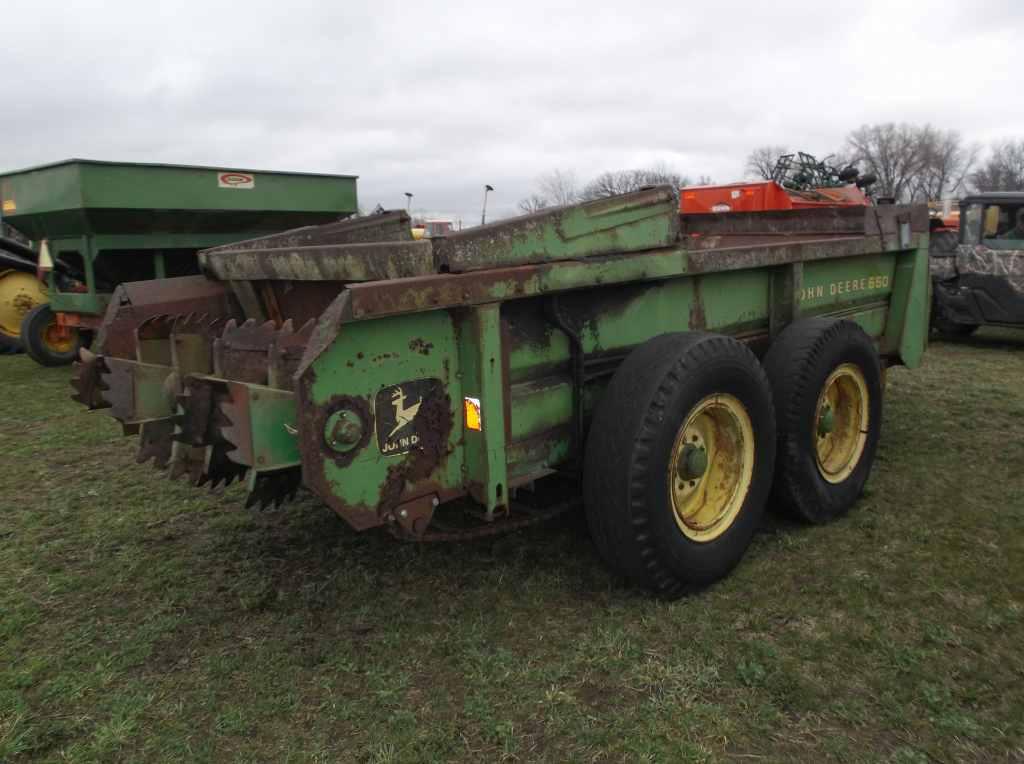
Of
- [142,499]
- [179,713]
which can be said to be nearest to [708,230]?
[142,499]

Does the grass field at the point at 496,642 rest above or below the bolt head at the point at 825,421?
below

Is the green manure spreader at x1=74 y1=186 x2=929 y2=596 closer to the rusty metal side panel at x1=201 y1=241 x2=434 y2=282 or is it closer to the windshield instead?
the rusty metal side panel at x1=201 y1=241 x2=434 y2=282

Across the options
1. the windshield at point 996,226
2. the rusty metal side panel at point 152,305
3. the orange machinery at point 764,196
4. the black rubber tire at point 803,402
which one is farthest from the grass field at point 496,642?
the windshield at point 996,226

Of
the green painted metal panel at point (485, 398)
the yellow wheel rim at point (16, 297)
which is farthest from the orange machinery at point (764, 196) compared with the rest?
the yellow wheel rim at point (16, 297)

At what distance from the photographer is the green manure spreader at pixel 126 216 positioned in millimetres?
7055

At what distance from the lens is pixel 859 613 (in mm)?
2889

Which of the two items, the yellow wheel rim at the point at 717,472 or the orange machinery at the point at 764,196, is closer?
the yellow wheel rim at the point at 717,472

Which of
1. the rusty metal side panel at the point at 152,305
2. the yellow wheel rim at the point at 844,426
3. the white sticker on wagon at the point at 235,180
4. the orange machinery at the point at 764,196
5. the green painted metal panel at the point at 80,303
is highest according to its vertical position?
the white sticker on wagon at the point at 235,180

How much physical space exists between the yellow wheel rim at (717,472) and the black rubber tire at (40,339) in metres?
7.56

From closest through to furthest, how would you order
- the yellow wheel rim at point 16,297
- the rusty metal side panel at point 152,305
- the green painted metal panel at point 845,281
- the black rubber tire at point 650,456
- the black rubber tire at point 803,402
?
the black rubber tire at point 650,456 → the rusty metal side panel at point 152,305 → the black rubber tire at point 803,402 → the green painted metal panel at point 845,281 → the yellow wheel rim at point 16,297

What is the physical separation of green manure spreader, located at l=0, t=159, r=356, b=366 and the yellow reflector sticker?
568 centimetres

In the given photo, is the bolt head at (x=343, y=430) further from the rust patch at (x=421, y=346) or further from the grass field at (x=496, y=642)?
the grass field at (x=496, y=642)

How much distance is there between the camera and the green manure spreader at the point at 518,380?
95.7 inches

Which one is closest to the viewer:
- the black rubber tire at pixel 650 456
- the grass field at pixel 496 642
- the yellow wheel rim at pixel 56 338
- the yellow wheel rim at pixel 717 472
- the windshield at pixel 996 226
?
the grass field at pixel 496 642
